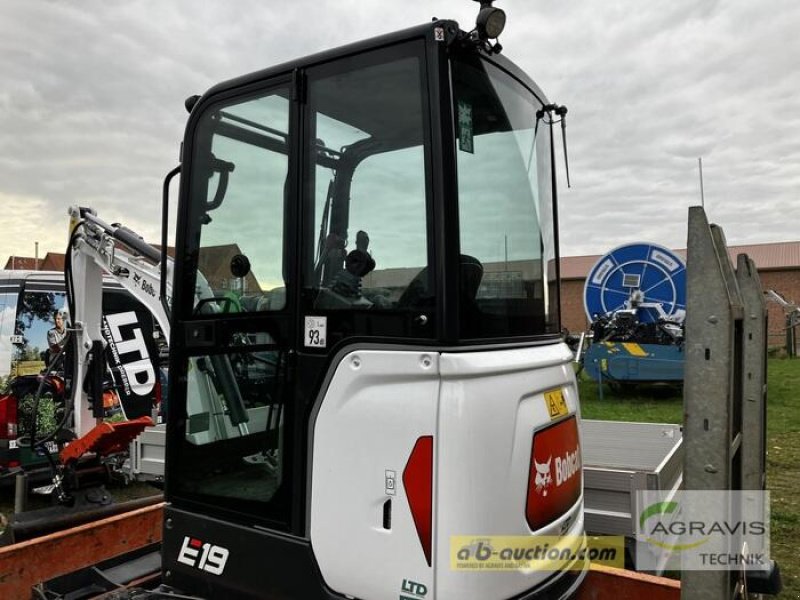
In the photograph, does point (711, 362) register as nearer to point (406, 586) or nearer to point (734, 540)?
point (734, 540)

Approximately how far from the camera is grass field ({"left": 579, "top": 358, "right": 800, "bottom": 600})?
14.8 feet

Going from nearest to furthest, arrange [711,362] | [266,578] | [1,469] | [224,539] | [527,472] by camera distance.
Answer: [711,362]
[527,472]
[266,578]
[224,539]
[1,469]

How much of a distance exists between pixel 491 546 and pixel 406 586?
29 cm

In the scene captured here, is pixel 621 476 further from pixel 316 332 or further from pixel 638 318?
pixel 638 318

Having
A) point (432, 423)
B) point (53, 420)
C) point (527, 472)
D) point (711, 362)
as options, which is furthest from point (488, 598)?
point (53, 420)

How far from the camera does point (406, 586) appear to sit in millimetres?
1905

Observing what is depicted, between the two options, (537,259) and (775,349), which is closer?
(537,259)

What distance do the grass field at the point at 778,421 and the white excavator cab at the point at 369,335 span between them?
292 centimetres

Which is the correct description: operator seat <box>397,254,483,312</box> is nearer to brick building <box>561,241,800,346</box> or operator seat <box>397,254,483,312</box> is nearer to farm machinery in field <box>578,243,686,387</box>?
farm machinery in field <box>578,243,686,387</box>

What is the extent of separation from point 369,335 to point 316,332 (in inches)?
8.5

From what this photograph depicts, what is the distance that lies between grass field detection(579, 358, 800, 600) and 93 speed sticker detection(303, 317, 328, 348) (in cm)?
343

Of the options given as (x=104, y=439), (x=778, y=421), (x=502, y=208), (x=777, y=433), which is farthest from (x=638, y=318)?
(x=502, y=208)

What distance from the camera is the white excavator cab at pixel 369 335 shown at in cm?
190

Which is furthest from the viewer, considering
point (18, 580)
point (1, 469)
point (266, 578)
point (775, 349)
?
point (775, 349)
